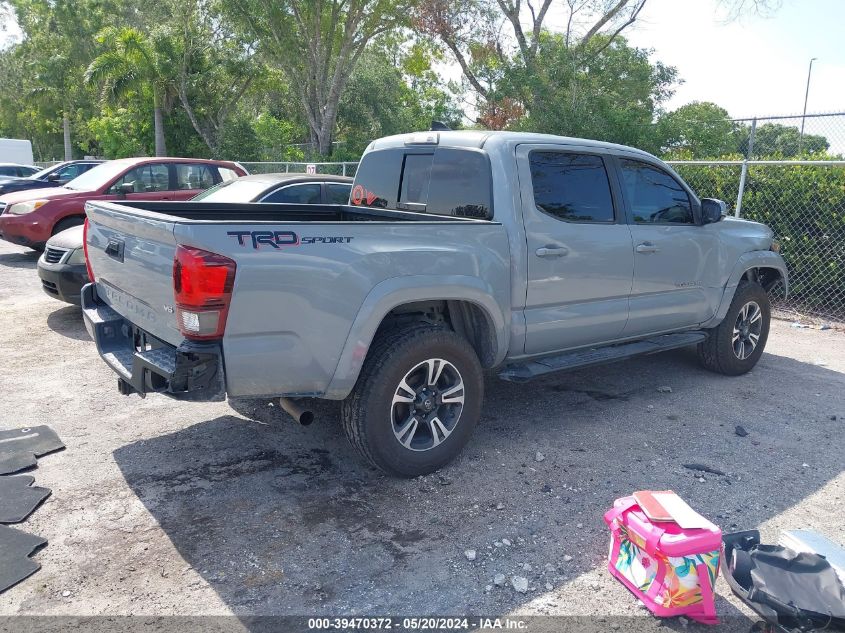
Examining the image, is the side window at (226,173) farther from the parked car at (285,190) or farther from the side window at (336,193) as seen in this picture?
the side window at (336,193)

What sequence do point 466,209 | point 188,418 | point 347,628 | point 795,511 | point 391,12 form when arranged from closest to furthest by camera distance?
point 347,628 < point 795,511 < point 466,209 < point 188,418 < point 391,12

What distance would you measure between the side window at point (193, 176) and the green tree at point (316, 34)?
13.6m

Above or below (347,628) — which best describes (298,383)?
above

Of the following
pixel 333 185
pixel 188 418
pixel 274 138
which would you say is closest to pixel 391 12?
pixel 274 138

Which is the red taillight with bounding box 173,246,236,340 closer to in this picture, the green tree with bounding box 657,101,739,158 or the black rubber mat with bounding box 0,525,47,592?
the black rubber mat with bounding box 0,525,47,592

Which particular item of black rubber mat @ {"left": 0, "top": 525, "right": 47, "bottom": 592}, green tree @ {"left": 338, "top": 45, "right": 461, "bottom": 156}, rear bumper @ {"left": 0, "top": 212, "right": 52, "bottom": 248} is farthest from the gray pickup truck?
green tree @ {"left": 338, "top": 45, "right": 461, "bottom": 156}

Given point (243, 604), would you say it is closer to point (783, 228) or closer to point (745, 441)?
point (745, 441)

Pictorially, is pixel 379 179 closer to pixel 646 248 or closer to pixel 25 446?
pixel 646 248

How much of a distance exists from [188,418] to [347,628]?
252 cm

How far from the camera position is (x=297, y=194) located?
8.17 m

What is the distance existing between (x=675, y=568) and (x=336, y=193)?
6.77 m

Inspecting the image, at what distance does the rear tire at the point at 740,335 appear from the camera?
591cm

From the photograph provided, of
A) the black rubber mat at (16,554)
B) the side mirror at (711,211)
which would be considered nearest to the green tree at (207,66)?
the side mirror at (711,211)

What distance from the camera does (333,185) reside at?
28.1ft
